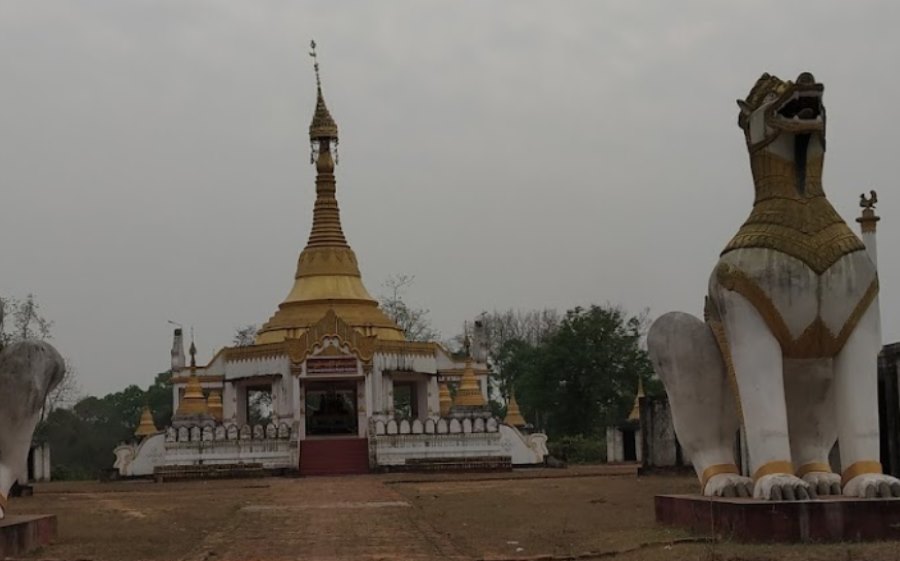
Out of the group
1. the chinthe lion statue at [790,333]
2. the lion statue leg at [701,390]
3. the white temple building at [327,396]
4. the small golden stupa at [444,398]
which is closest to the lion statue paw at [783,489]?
the chinthe lion statue at [790,333]

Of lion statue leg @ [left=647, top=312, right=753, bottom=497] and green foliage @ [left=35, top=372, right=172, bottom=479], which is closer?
lion statue leg @ [left=647, top=312, right=753, bottom=497]

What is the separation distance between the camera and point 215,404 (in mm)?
44562

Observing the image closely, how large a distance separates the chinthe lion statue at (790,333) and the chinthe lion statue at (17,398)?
6.48 metres

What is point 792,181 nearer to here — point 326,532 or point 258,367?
point 326,532

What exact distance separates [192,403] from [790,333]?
1240 inches

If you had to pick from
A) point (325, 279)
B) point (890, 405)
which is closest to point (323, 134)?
point (325, 279)

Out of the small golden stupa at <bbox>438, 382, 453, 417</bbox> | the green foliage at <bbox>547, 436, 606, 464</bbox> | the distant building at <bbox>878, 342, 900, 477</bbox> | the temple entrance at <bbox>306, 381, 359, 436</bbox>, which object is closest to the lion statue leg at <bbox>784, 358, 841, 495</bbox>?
the distant building at <bbox>878, 342, 900, 477</bbox>

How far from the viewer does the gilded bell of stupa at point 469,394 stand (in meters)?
40.1

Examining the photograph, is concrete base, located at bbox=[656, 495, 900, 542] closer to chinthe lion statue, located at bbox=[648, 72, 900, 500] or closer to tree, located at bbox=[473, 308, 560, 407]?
chinthe lion statue, located at bbox=[648, 72, 900, 500]

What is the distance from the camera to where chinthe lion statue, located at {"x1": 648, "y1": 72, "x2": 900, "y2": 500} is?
1062cm

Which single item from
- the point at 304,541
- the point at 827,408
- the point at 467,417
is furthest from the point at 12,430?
the point at 467,417

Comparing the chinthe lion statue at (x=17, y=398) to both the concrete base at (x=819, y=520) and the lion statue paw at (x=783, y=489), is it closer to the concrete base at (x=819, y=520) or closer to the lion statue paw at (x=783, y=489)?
the concrete base at (x=819, y=520)

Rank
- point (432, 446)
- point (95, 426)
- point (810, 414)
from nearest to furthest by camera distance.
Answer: point (810, 414) < point (432, 446) < point (95, 426)

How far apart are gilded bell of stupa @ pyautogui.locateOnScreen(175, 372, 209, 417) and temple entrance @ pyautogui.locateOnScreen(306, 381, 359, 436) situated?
349 cm
